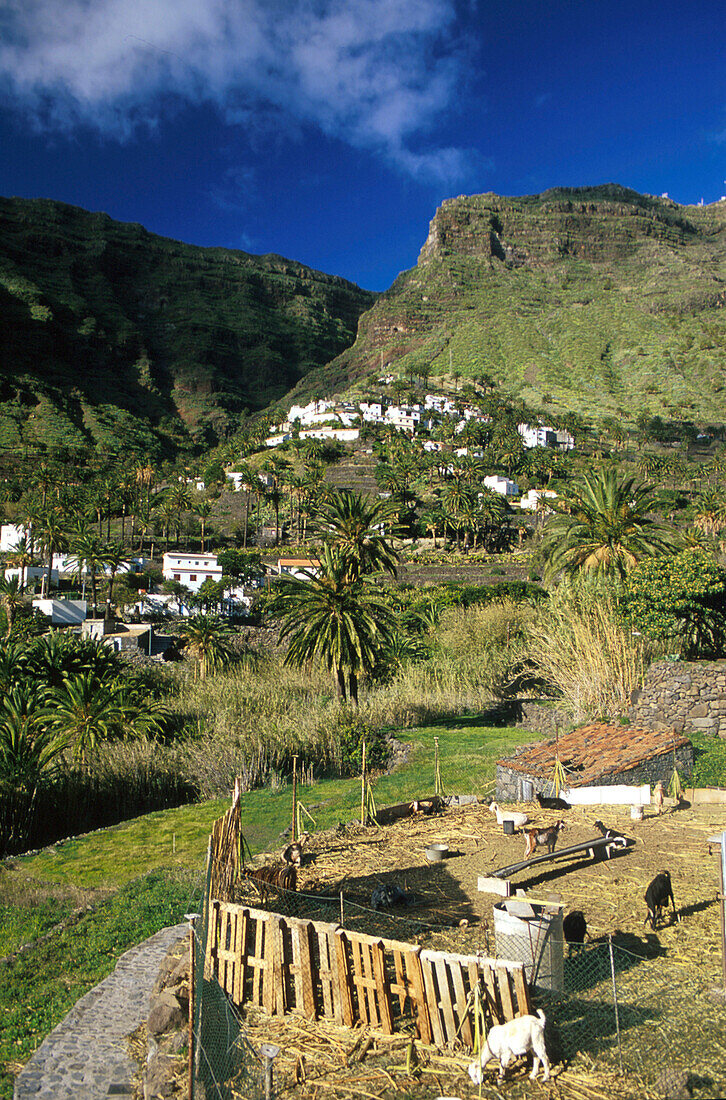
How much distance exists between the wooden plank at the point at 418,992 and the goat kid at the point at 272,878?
2.98 meters

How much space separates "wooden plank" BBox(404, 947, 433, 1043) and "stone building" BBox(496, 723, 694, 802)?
8.02m

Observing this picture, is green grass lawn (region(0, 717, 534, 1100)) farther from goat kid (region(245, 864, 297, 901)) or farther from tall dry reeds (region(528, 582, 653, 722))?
tall dry reeds (region(528, 582, 653, 722))

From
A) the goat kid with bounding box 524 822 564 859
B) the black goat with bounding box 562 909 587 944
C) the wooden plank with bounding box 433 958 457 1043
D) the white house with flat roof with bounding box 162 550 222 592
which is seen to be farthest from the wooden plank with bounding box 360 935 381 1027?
the white house with flat roof with bounding box 162 550 222 592

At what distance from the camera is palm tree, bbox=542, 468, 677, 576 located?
25891mm

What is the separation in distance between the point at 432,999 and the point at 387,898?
9.10ft

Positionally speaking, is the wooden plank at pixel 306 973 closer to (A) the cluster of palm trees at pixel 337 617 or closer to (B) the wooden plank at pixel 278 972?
(B) the wooden plank at pixel 278 972

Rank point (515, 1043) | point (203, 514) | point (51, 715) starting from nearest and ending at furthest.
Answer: point (515, 1043) → point (51, 715) → point (203, 514)

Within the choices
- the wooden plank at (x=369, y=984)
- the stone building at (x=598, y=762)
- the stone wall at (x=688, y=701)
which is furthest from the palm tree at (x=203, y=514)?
the wooden plank at (x=369, y=984)

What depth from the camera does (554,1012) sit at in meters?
5.88

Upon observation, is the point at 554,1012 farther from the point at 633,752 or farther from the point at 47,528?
the point at 47,528

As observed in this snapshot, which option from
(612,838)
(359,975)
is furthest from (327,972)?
(612,838)

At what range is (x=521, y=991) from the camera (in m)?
5.28

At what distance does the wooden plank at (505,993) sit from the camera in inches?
209

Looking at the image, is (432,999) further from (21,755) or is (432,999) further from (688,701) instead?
(21,755)
